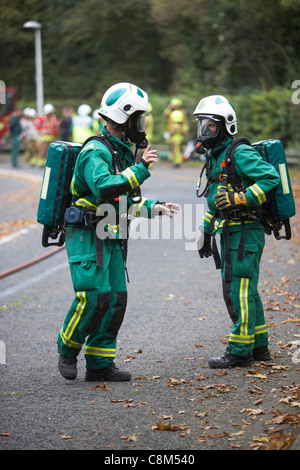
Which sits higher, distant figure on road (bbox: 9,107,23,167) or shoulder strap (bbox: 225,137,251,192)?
distant figure on road (bbox: 9,107,23,167)

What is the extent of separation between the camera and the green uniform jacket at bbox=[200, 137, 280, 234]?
5.27m

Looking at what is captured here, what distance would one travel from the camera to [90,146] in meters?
5.10

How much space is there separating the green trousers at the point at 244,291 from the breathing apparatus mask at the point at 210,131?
69cm

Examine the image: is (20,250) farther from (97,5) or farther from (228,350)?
(97,5)

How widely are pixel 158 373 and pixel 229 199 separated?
140 centimetres

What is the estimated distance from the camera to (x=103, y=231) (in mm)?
5195

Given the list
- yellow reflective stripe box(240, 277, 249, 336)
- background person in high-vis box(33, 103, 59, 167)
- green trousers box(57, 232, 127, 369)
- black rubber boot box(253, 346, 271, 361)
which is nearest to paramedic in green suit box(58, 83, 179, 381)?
green trousers box(57, 232, 127, 369)

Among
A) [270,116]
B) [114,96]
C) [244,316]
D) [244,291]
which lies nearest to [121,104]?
[114,96]

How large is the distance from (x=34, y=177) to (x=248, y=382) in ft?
60.1

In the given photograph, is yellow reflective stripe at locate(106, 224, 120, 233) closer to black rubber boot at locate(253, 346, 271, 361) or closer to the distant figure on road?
black rubber boot at locate(253, 346, 271, 361)

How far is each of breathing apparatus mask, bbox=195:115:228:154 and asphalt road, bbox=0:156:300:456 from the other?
5.53 ft

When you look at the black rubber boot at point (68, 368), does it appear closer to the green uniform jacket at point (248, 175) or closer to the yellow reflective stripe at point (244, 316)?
the yellow reflective stripe at point (244, 316)

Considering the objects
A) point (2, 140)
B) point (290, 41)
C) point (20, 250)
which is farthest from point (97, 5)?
point (20, 250)
